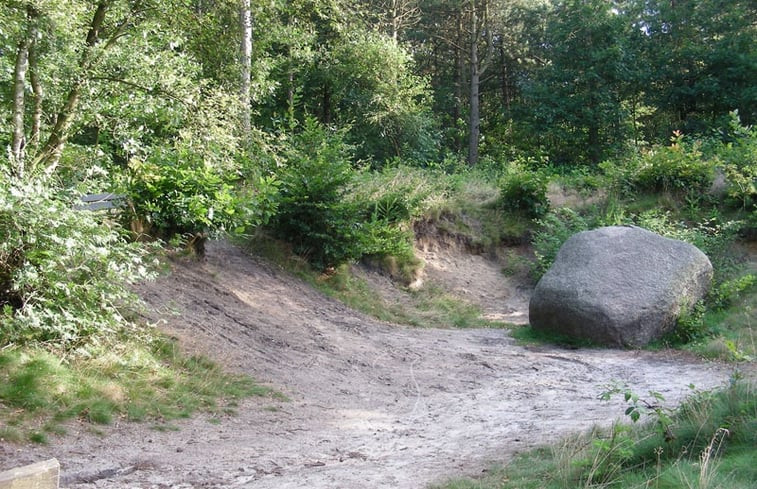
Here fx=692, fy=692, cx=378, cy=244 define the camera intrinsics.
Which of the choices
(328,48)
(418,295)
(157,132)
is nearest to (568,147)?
(328,48)

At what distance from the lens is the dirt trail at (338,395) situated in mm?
5730

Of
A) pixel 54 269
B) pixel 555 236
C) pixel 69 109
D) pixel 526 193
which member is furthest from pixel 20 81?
pixel 526 193

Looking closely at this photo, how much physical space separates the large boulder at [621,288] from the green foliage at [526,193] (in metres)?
6.65

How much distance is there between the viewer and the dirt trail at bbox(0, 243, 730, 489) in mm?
5730

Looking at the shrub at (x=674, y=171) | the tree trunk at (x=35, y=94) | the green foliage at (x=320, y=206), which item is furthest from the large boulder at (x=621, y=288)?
the tree trunk at (x=35, y=94)

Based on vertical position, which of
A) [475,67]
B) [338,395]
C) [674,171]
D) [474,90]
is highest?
[475,67]

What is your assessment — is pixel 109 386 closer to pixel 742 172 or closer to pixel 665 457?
pixel 665 457

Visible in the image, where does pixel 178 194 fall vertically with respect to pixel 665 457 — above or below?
above

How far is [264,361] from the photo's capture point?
9.27 m

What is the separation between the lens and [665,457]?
15.5 ft

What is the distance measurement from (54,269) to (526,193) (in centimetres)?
1443

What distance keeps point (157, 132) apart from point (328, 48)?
55.8 ft

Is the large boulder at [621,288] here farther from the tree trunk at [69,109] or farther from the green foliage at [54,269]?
the tree trunk at [69,109]

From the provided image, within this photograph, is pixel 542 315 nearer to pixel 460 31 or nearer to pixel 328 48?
pixel 328 48
